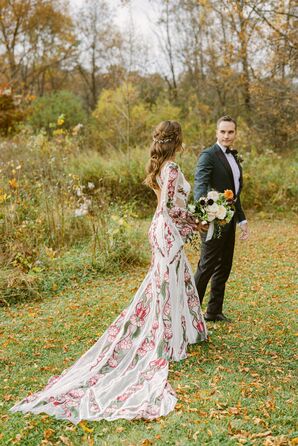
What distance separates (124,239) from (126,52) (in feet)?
46.9

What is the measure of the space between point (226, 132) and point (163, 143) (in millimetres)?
889

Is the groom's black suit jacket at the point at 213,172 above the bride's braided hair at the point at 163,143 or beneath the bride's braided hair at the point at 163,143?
beneath

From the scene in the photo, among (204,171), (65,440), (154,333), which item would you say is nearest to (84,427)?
(65,440)

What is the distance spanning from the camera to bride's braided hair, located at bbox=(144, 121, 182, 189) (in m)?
4.26

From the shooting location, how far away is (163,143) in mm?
4301

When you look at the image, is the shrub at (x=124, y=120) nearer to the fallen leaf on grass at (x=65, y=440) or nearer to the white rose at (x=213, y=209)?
the white rose at (x=213, y=209)

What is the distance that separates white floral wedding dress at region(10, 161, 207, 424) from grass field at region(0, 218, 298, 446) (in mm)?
177

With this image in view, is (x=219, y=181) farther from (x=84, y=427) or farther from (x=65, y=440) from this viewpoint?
(x=65, y=440)

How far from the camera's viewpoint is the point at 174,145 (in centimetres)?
431

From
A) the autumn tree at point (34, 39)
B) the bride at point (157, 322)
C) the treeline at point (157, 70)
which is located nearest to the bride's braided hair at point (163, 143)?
the bride at point (157, 322)

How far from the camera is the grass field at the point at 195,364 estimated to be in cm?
318

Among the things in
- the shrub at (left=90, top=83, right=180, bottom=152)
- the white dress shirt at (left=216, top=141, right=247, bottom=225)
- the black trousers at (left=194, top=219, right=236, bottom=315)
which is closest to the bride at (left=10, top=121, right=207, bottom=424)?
the black trousers at (left=194, top=219, right=236, bottom=315)

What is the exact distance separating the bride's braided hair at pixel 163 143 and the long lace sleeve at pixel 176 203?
0.10m

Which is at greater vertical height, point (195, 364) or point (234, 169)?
point (234, 169)
